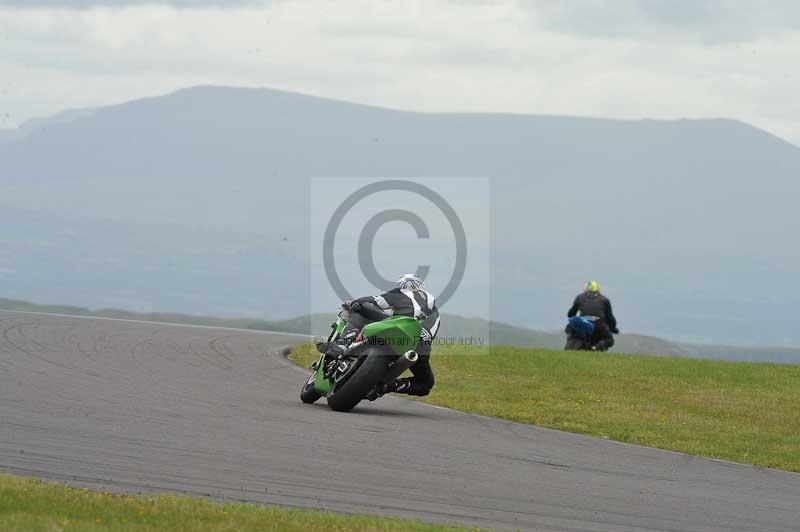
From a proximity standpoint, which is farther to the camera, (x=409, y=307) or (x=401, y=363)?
(x=409, y=307)

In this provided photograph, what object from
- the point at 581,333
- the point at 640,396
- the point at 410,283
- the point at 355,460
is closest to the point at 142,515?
the point at 355,460

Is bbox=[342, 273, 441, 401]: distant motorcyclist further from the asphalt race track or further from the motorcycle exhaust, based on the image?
the asphalt race track

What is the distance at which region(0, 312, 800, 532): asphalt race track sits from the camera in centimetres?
908

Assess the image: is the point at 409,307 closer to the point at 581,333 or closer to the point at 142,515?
the point at 142,515

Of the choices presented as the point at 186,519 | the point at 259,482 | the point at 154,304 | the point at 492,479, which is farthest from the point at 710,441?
the point at 154,304

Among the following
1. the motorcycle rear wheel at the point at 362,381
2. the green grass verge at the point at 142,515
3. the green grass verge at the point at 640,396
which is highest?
the motorcycle rear wheel at the point at 362,381

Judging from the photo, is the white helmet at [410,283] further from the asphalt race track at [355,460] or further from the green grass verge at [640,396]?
the green grass verge at [640,396]

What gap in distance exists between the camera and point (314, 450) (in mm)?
11023

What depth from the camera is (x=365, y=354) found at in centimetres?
1382

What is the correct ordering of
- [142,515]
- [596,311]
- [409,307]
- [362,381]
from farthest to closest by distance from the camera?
1. [596,311]
2. [409,307]
3. [362,381]
4. [142,515]

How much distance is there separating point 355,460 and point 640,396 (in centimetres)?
888

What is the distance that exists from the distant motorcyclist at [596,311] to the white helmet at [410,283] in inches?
470

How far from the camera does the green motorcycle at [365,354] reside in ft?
45.2

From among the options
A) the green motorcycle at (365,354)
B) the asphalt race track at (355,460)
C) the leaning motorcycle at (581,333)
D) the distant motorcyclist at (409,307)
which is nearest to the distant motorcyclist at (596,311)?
the leaning motorcycle at (581,333)
